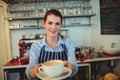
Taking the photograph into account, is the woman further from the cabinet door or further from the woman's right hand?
the cabinet door

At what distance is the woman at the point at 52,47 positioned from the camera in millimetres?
1359

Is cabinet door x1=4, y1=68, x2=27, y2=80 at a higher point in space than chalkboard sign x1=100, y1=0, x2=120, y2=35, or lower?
lower

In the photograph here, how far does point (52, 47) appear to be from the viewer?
1484 millimetres

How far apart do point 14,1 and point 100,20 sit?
6.27 feet

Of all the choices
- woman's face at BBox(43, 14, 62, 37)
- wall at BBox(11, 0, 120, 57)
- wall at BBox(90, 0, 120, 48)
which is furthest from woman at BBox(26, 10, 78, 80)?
wall at BBox(90, 0, 120, 48)

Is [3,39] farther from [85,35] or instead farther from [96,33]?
[96,33]

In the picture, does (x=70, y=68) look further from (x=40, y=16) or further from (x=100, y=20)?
(x=100, y=20)

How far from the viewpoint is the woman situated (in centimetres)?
136

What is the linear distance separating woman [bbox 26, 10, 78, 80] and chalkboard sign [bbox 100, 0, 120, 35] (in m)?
2.15

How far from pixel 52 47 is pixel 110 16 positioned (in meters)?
2.38

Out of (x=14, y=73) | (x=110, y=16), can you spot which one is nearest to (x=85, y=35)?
(x=110, y=16)

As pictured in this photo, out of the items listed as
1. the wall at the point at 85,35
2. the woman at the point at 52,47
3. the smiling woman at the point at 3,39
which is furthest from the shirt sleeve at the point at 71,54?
the smiling woman at the point at 3,39

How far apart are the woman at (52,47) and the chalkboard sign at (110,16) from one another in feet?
7.05

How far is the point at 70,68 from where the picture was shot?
126cm
